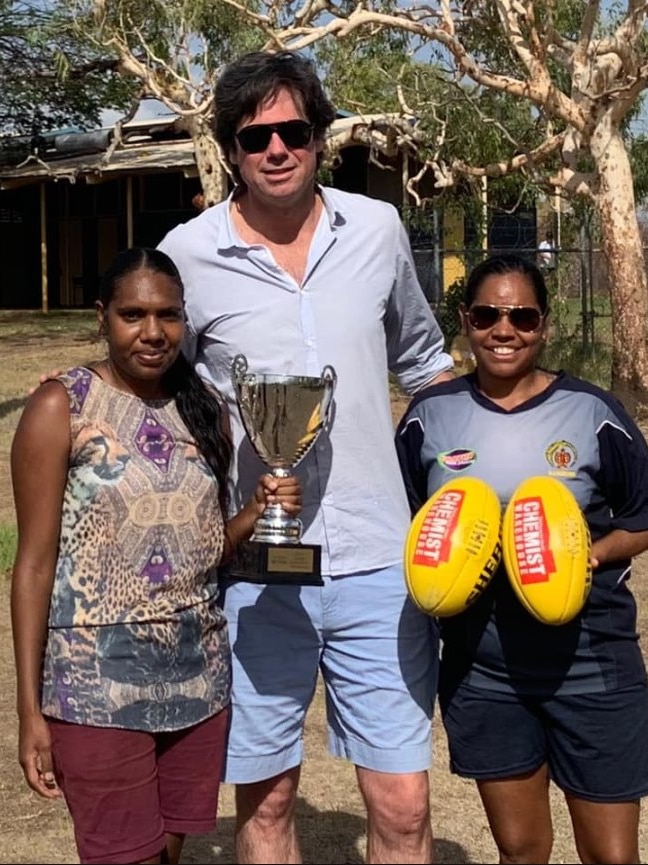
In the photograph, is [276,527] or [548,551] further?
[276,527]

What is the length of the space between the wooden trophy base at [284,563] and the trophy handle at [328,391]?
320mm

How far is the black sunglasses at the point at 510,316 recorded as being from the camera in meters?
3.16

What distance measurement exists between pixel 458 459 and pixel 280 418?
1.54ft

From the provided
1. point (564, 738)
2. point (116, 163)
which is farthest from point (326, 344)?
point (116, 163)

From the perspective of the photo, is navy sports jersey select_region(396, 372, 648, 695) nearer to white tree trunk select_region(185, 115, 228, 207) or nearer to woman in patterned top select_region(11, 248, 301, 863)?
woman in patterned top select_region(11, 248, 301, 863)

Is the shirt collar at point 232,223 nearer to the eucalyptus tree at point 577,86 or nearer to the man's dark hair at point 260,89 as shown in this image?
the man's dark hair at point 260,89

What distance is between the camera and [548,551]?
2.89 meters

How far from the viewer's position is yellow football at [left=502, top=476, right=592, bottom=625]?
289 cm

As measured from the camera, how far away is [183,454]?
299 cm

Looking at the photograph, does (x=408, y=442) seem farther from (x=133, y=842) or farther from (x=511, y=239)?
(x=511, y=239)

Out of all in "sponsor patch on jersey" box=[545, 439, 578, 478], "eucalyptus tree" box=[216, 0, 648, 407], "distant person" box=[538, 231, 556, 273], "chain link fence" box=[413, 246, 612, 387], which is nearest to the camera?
"sponsor patch on jersey" box=[545, 439, 578, 478]

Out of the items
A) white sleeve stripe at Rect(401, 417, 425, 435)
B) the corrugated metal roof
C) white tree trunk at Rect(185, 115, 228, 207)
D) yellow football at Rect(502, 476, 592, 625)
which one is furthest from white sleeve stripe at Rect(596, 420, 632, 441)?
the corrugated metal roof

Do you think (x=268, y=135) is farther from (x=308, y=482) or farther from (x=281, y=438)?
(x=308, y=482)

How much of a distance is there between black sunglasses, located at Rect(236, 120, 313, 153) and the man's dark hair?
2.1 inches
